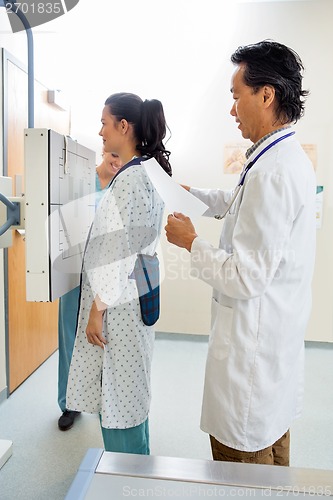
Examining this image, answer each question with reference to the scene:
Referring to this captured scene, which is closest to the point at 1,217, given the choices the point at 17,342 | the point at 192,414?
the point at 17,342

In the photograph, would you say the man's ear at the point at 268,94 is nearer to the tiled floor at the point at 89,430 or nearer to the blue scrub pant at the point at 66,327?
the blue scrub pant at the point at 66,327

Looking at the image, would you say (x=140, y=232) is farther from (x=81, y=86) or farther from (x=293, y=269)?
(x=81, y=86)

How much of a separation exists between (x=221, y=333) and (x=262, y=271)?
0.66 ft

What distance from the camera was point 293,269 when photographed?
1021 mm

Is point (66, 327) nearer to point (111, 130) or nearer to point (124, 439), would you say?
point (124, 439)

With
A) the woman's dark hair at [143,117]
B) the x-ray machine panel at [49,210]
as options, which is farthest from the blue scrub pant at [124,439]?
the woman's dark hair at [143,117]

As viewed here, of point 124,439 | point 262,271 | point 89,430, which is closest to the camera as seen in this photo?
point 262,271

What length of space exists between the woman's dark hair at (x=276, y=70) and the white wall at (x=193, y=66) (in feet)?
7.44

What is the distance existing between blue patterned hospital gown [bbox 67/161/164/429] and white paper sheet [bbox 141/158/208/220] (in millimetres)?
127

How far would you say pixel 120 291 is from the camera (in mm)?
1284

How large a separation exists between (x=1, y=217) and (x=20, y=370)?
56.9 inches

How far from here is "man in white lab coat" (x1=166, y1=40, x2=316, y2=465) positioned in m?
0.96

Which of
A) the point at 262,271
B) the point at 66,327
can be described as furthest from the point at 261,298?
the point at 66,327

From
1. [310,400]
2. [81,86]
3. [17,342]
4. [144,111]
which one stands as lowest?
[310,400]
